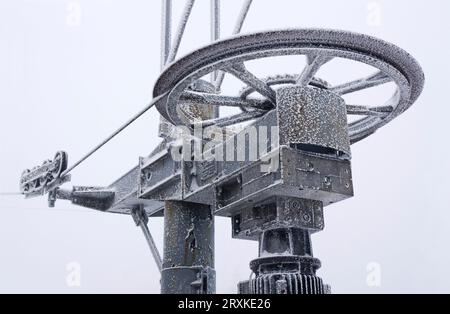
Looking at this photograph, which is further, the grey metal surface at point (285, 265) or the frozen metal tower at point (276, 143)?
the grey metal surface at point (285, 265)

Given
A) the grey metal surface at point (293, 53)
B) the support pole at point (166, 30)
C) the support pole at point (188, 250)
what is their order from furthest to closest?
1. the support pole at point (166, 30)
2. the support pole at point (188, 250)
3. the grey metal surface at point (293, 53)

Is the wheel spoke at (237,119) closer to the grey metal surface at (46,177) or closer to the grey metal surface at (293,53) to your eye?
the grey metal surface at (293,53)

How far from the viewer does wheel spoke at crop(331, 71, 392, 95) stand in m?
5.62

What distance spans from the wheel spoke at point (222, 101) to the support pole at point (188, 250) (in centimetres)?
179

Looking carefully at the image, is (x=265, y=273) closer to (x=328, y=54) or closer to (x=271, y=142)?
(x=271, y=142)

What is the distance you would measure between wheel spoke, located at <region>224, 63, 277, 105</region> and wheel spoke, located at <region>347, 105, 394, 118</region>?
3.27 ft

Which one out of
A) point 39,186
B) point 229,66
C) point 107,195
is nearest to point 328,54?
point 229,66

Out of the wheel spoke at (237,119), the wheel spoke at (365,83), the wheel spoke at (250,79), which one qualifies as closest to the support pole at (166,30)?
the wheel spoke at (237,119)

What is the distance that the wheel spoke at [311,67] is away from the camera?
4.93 metres

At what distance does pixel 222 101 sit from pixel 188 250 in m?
2.19

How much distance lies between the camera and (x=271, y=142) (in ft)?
16.6

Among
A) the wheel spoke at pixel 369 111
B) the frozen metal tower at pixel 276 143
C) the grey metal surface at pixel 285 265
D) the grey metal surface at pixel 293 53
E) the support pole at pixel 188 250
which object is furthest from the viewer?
the support pole at pixel 188 250
